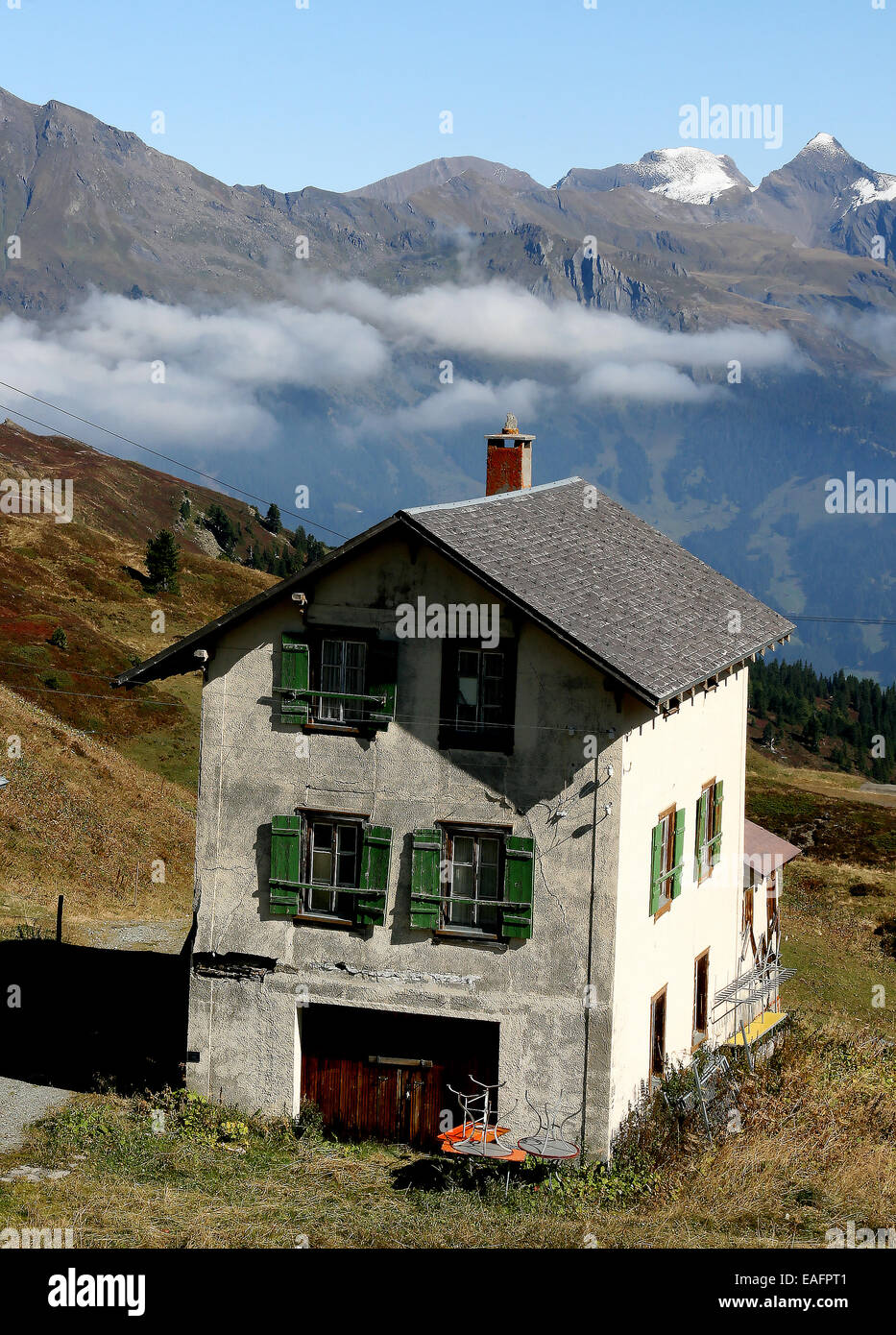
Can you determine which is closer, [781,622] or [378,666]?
[378,666]

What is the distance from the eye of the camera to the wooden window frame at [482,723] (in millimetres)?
21734

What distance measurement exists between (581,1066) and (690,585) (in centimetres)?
1117

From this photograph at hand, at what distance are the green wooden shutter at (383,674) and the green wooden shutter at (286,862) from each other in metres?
2.33

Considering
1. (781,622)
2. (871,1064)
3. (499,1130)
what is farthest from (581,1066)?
(781,622)

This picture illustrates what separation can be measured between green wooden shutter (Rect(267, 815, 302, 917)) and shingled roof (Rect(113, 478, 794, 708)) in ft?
10.8

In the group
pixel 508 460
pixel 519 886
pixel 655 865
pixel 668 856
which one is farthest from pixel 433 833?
pixel 508 460

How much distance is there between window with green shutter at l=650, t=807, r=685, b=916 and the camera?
23219mm

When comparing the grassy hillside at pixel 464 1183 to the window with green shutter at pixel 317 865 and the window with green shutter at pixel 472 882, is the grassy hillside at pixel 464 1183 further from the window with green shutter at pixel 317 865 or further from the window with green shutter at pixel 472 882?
the window with green shutter at pixel 472 882

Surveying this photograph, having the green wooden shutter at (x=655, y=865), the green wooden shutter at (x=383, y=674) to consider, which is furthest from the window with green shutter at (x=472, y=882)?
the green wooden shutter at (x=655, y=865)

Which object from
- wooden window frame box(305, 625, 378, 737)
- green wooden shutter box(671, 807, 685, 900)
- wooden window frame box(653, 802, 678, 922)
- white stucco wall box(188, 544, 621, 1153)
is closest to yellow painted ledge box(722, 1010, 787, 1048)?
green wooden shutter box(671, 807, 685, 900)

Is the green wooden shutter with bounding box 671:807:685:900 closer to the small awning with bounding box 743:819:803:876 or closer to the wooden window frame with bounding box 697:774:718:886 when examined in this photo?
the wooden window frame with bounding box 697:774:718:886

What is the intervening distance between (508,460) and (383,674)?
9.94 m
